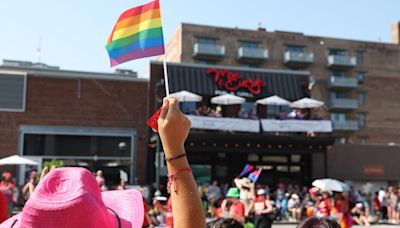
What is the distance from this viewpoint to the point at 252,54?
54.1m

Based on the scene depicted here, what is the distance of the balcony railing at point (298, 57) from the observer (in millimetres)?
54656

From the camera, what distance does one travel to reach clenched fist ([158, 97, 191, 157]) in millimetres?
1861

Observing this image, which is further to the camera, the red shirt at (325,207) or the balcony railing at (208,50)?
the balcony railing at (208,50)

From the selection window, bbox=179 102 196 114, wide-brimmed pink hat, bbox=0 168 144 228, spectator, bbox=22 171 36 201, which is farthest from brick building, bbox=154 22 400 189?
wide-brimmed pink hat, bbox=0 168 144 228

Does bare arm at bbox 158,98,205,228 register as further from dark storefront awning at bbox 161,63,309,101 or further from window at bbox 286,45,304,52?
window at bbox 286,45,304,52

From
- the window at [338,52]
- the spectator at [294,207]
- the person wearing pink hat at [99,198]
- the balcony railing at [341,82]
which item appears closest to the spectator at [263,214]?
the person wearing pink hat at [99,198]

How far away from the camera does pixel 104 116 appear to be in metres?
27.9

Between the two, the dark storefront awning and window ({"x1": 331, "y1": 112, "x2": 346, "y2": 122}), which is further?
window ({"x1": 331, "y1": 112, "x2": 346, "y2": 122})

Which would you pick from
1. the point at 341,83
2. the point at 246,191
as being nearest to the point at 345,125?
the point at 341,83

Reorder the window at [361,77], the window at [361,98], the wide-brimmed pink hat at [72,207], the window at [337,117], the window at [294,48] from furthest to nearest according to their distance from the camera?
the window at [361,77]
the window at [361,98]
the window at [294,48]
the window at [337,117]
the wide-brimmed pink hat at [72,207]

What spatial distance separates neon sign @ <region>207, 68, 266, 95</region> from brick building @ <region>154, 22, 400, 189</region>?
21.9 m

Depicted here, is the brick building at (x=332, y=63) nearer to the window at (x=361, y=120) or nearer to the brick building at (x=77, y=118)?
the window at (x=361, y=120)

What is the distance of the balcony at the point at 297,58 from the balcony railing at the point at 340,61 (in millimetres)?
2211

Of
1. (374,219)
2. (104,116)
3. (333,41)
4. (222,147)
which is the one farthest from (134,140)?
(333,41)
